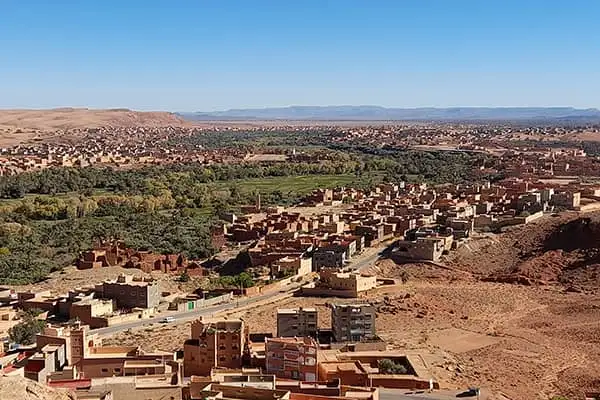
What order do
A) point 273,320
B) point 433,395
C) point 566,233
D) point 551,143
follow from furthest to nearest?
point 551,143 → point 566,233 → point 273,320 → point 433,395

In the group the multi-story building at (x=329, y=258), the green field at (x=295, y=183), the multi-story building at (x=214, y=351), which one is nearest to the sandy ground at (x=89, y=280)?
the multi-story building at (x=329, y=258)

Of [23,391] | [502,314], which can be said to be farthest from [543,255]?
[23,391]

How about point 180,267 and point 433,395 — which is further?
point 180,267

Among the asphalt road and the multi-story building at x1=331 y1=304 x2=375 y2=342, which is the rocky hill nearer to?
the asphalt road

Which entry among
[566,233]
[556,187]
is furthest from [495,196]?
[566,233]

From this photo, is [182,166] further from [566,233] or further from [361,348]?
[361,348]

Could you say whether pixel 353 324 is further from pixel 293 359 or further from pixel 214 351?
pixel 214 351

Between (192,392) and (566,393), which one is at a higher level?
(192,392)

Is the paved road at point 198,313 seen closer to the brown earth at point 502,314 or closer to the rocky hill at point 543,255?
the brown earth at point 502,314

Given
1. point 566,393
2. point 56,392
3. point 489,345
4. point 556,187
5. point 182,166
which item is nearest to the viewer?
point 56,392
